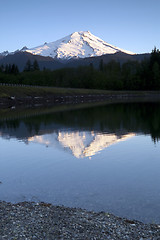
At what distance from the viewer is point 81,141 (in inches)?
1437

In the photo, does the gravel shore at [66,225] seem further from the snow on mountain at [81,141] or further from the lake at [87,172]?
the snow on mountain at [81,141]

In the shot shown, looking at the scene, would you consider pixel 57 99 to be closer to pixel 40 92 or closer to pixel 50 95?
pixel 50 95

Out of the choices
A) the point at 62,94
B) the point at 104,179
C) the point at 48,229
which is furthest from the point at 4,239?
the point at 62,94

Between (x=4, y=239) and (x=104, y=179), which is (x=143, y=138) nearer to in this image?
(x=104, y=179)

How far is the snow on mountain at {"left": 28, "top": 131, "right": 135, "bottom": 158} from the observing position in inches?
1231

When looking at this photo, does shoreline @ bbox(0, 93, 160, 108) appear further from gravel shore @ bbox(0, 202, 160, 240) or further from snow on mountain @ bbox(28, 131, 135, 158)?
gravel shore @ bbox(0, 202, 160, 240)

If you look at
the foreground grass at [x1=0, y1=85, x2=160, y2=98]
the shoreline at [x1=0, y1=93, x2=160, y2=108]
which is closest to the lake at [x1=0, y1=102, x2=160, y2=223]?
the shoreline at [x1=0, y1=93, x2=160, y2=108]

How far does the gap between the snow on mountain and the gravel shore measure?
1430 cm

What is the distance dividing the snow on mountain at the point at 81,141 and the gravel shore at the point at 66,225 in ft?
46.9

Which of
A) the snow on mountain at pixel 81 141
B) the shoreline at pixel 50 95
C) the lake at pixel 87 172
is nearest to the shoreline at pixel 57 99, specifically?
the shoreline at pixel 50 95

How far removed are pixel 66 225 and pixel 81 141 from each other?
23826 mm

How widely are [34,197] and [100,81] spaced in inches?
7326

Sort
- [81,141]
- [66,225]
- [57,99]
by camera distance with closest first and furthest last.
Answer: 1. [66,225]
2. [81,141]
3. [57,99]

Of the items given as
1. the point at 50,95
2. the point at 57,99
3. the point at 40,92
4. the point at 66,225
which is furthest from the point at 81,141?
the point at 57,99
